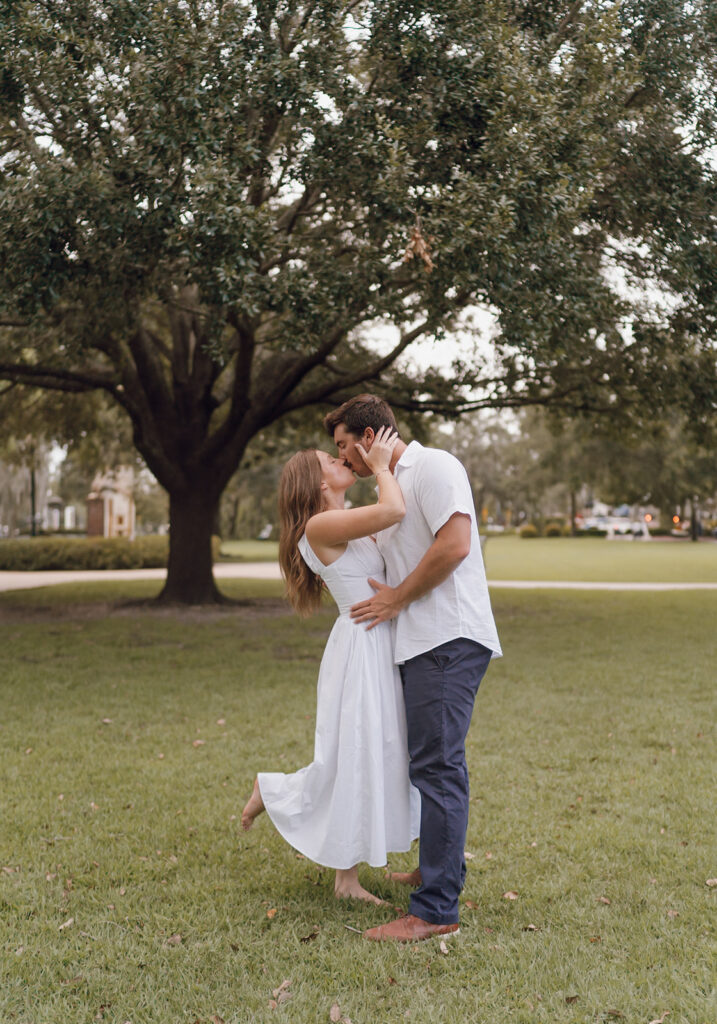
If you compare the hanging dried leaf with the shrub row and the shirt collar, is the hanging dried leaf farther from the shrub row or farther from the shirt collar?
the shrub row

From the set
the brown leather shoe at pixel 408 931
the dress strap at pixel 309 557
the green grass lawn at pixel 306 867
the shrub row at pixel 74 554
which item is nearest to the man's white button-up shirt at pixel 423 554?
the dress strap at pixel 309 557

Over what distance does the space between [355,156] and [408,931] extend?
712cm

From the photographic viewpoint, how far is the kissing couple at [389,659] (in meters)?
3.53

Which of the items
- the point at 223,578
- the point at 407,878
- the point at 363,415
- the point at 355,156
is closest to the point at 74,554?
the point at 223,578

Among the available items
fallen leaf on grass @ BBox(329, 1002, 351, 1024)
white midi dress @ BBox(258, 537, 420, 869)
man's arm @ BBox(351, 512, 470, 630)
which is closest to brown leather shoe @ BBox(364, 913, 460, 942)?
white midi dress @ BBox(258, 537, 420, 869)

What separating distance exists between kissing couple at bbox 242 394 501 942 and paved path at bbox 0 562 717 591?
58.3 feet

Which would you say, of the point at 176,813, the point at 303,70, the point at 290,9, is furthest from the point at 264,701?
the point at 290,9

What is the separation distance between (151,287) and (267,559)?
90.9ft

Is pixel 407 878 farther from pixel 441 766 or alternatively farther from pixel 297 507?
pixel 297 507

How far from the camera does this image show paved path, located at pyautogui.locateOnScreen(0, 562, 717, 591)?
69.8ft

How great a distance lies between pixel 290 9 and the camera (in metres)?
8.52

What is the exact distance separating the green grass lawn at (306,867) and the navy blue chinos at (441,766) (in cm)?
20

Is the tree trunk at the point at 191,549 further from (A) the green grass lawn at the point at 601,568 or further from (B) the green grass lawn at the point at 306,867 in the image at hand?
(A) the green grass lawn at the point at 601,568

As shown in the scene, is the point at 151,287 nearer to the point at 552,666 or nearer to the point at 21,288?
the point at 21,288
